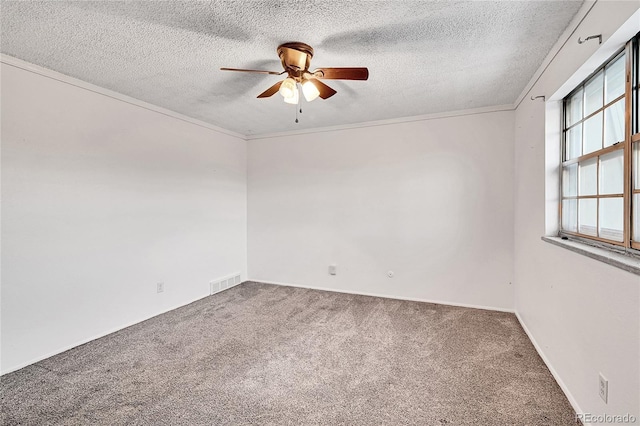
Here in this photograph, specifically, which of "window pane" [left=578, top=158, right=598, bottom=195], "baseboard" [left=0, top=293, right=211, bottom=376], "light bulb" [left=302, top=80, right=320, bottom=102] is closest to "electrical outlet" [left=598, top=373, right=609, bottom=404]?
"window pane" [left=578, top=158, right=598, bottom=195]

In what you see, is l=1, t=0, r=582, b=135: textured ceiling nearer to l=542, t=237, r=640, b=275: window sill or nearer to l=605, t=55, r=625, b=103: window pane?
l=605, t=55, r=625, b=103: window pane

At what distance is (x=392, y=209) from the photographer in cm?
380

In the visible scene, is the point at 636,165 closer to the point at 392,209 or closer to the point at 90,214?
the point at 392,209

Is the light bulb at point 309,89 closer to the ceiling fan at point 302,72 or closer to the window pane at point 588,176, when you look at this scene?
the ceiling fan at point 302,72

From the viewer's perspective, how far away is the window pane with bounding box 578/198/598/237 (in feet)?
5.97

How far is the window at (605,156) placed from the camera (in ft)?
4.61

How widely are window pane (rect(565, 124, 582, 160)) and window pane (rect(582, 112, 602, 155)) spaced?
7 centimetres

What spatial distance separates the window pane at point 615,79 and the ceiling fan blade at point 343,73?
1.38m

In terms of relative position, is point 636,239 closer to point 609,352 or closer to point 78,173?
point 609,352

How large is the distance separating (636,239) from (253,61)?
8.75 feet

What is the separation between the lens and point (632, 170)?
1.40 meters

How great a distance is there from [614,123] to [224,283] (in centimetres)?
436

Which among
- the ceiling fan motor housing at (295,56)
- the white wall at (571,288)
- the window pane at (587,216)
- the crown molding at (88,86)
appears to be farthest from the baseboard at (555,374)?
the crown molding at (88,86)

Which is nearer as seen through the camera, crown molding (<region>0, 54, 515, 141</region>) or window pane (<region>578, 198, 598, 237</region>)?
window pane (<region>578, 198, 598, 237</region>)
